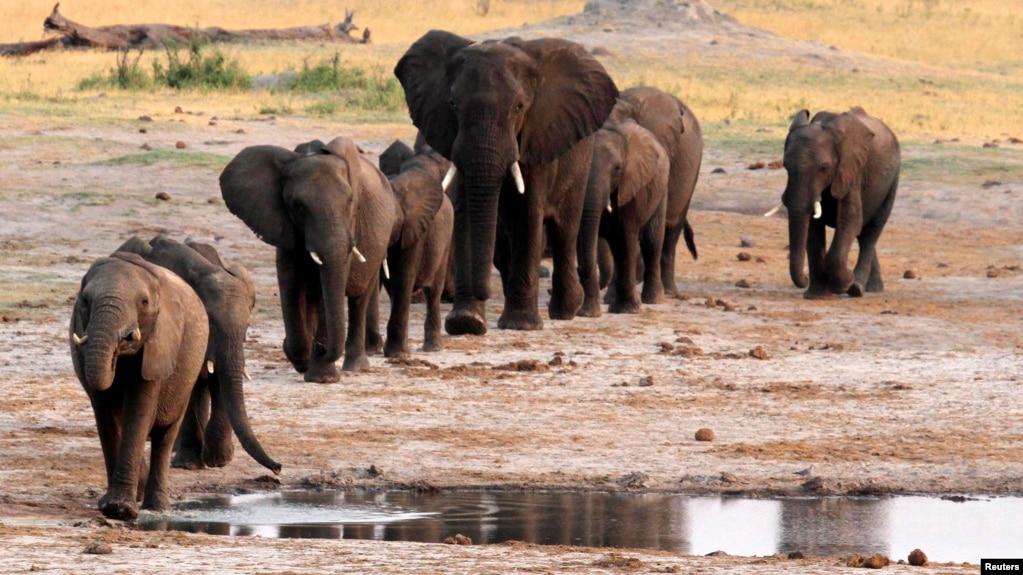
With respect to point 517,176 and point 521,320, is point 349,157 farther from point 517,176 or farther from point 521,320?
point 521,320

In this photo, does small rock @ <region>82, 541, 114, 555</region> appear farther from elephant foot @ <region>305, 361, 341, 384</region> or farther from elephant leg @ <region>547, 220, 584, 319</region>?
elephant leg @ <region>547, 220, 584, 319</region>

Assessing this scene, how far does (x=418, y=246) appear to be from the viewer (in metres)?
11.4

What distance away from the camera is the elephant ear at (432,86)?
1252 centimetres

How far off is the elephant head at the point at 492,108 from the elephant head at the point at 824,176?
9.16 feet

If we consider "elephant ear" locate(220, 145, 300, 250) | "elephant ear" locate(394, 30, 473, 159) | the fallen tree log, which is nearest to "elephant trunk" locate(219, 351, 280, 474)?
"elephant ear" locate(220, 145, 300, 250)

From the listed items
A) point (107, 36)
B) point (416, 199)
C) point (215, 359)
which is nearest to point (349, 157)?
point (416, 199)

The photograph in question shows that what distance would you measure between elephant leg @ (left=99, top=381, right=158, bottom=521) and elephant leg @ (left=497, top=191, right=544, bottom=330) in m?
5.86

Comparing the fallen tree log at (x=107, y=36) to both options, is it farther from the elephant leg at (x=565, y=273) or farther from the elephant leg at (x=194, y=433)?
the elephant leg at (x=194, y=433)

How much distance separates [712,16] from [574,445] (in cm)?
3328

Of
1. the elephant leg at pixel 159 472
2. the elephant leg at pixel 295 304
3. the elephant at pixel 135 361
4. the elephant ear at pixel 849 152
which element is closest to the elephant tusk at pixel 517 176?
the elephant leg at pixel 295 304

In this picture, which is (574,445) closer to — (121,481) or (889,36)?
(121,481)

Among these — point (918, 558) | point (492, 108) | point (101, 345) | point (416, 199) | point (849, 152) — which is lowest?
point (918, 558)

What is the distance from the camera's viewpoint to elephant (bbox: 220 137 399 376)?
10.1m

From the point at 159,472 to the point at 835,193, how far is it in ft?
30.7
